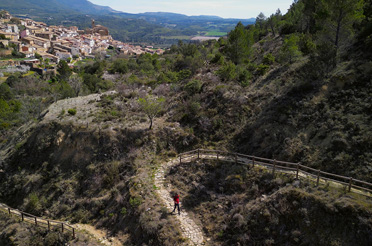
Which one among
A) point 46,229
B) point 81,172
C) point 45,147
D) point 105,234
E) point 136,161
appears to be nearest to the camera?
point 105,234

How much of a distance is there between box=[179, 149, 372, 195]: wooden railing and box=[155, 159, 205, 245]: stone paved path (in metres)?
2.56

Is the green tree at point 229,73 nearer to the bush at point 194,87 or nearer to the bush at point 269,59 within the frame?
the bush at point 194,87

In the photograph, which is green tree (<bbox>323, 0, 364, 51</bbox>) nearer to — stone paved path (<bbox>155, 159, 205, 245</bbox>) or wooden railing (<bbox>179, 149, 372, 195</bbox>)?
wooden railing (<bbox>179, 149, 372, 195</bbox>)

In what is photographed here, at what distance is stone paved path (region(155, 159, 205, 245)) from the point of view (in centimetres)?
1375

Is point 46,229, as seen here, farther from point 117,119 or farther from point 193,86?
Result: point 193,86

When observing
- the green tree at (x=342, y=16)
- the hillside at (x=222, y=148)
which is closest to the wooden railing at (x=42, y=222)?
the hillside at (x=222, y=148)

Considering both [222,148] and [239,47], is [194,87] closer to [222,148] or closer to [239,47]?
[222,148]

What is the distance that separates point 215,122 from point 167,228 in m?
11.5

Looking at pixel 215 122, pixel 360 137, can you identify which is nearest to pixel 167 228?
pixel 215 122

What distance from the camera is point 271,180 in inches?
595

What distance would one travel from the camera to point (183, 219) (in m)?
14.9

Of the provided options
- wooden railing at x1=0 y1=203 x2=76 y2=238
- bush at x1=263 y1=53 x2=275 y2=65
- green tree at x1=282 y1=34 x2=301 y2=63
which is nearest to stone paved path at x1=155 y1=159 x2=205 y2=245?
wooden railing at x1=0 y1=203 x2=76 y2=238

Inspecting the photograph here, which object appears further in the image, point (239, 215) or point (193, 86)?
point (193, 86)

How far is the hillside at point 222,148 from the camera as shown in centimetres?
1317
